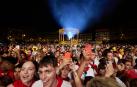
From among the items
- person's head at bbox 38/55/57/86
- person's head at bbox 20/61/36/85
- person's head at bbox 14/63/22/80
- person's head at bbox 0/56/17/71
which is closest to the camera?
person's head at bbox 38/55/57/86

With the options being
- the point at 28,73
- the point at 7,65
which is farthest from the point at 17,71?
the point at 28,73

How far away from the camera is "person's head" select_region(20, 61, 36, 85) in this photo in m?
6.25

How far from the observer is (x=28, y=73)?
6.28 m

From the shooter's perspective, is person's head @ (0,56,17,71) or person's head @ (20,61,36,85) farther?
person's head @ (0,56,17,71)

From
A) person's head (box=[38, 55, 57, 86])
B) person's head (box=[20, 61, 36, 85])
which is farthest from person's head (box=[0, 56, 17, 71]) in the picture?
person's head (box=[38, 55, 57, 86])

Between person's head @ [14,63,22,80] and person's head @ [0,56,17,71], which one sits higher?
person's head @ [0,56,17,71]

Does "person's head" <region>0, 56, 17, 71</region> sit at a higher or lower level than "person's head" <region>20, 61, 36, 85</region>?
higher

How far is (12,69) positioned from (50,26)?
134592 mm

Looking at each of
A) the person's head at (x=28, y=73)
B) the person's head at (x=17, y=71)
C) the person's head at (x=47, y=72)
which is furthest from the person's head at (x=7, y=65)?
the person's head at (x=47, y=72)

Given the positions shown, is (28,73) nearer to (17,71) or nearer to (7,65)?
(17,71)

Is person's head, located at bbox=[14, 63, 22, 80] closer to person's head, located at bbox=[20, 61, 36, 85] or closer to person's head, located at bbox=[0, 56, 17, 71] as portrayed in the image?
person's head, located at bbox=[0, 56, 17, 71]

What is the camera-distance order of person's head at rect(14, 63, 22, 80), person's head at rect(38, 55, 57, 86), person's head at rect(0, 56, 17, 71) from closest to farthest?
person's head at rect(38, 55, 57, 86) → person's head at rect(14, 63, 22, 80) → person's head at rect(0, 56, 17, 71)

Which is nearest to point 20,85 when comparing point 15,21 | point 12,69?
point 12,69

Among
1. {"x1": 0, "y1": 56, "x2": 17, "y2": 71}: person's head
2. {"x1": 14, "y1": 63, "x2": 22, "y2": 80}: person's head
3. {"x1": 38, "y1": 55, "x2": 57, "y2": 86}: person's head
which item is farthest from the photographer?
{"x1": 0, "y1": 56, "x2": 17, "y2": 71}: person's head
